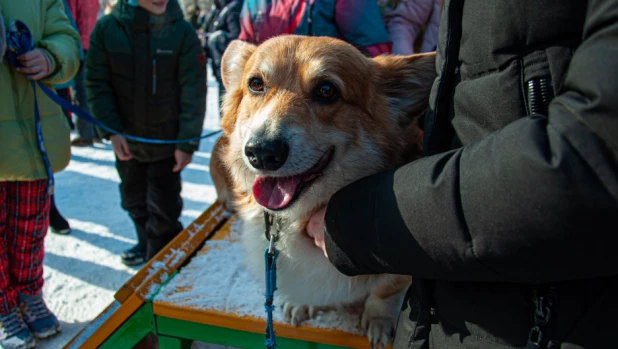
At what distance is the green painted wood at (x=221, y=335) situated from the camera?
75.5 inches

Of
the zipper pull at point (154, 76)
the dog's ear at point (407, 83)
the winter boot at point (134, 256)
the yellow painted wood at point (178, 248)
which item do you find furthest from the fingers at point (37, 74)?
the dog's ear at point (407, 83)

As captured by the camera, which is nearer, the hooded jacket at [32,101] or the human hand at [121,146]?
the hooded jacket at [32,101]

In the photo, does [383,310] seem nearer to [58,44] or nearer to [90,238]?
[58,44]

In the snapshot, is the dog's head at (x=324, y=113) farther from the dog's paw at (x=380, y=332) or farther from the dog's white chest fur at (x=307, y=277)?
the dog's paw at (x=380, y=332)

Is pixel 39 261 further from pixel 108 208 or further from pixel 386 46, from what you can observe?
pixel 386 46

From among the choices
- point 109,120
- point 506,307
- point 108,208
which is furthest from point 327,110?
point 108,208

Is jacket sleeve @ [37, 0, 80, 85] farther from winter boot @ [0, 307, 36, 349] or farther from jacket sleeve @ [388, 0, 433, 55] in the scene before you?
jacket sleeve @ [388, 0, 433, 55]

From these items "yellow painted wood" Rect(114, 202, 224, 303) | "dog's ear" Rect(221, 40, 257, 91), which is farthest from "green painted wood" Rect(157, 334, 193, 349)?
"dog's ear" Rect(221, 40, 257, 91)

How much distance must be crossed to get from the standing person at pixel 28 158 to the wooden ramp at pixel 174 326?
2.64 feet

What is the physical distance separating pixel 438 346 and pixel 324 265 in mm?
652

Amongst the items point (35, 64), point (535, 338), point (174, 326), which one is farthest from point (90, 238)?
point (535, 338)

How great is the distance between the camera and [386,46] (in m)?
2.86

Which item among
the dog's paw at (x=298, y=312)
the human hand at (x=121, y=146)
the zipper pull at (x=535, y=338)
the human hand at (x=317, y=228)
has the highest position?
the zipper pull at (x=535, y=338)

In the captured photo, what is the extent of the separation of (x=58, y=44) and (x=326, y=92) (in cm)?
174
